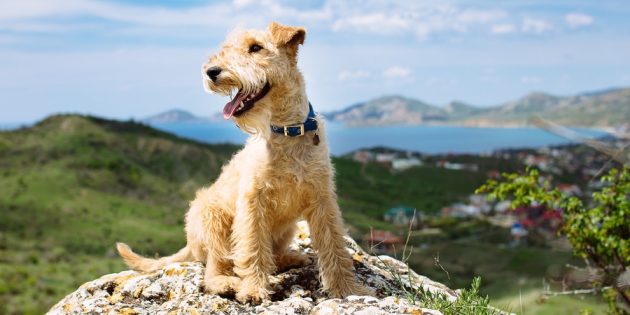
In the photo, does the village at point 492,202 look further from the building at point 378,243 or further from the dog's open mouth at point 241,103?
the dog's open mouth at point 241,103

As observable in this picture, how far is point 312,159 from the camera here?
5324 millimetres

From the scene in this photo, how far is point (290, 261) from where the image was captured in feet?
19.7

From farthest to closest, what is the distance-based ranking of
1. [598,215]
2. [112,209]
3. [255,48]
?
[112,209] → [598,215] → [255,48]

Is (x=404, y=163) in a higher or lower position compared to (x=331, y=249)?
lower

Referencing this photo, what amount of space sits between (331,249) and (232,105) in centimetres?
162

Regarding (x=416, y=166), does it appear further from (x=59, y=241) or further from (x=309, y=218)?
(x=309, y=218)

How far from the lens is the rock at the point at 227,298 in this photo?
14.7 feet

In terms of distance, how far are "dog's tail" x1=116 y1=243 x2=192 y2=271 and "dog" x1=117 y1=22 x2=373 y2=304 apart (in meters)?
0.77

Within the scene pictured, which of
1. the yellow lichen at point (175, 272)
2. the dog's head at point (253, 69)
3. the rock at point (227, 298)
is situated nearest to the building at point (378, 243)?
the rock at point (227, 298)

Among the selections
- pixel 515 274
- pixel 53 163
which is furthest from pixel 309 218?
pixel 53 163

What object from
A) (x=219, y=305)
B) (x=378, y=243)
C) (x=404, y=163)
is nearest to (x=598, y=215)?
(x=378, y=243)

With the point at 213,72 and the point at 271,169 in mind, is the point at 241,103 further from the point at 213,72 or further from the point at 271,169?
the point at 271,169

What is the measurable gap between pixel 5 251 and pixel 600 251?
61.0 metres

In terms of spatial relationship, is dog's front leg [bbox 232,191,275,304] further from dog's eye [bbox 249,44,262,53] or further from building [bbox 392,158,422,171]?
building [bbox 392,158,422,171]
